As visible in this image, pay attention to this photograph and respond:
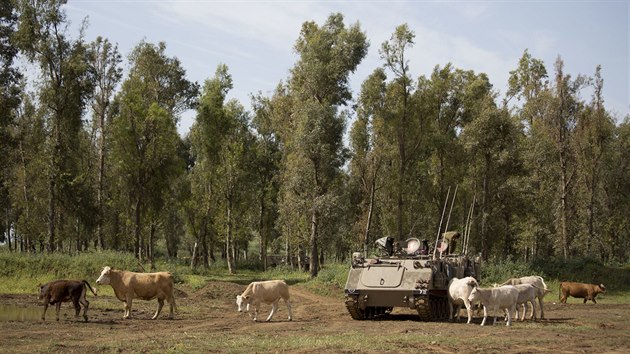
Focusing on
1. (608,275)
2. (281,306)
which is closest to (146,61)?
(281,306)

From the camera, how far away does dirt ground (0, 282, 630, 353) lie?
1559 centimetres

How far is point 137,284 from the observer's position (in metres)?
23.1

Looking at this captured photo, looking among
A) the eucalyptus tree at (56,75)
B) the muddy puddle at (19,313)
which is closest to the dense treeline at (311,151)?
the eucalyptus tree at (56,75)

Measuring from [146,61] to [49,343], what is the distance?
38.1 meters

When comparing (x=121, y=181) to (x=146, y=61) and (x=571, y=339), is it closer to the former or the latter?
(x=146, y=61)

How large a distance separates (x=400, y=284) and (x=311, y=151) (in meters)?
20.7

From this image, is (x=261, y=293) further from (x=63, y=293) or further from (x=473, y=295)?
(x=473, y=295)

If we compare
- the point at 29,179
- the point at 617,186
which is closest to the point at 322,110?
the point at 29,179

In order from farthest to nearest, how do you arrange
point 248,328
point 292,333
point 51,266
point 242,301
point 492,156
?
point 492,156 < point 51,266 < point 242,301 < point 248,328 < point 292,333

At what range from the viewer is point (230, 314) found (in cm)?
2603

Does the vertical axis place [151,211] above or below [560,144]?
below

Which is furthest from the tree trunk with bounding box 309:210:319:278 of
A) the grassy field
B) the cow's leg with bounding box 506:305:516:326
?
the cow's leg with bounding box 506:305:516:326

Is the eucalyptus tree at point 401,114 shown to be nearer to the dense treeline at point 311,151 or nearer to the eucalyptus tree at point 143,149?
the dense treeline at point 311,151

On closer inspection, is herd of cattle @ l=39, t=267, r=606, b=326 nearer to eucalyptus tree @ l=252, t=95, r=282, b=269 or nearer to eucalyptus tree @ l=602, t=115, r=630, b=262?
eucalyptus tree @ l=252, t=95, r=282, b=269
